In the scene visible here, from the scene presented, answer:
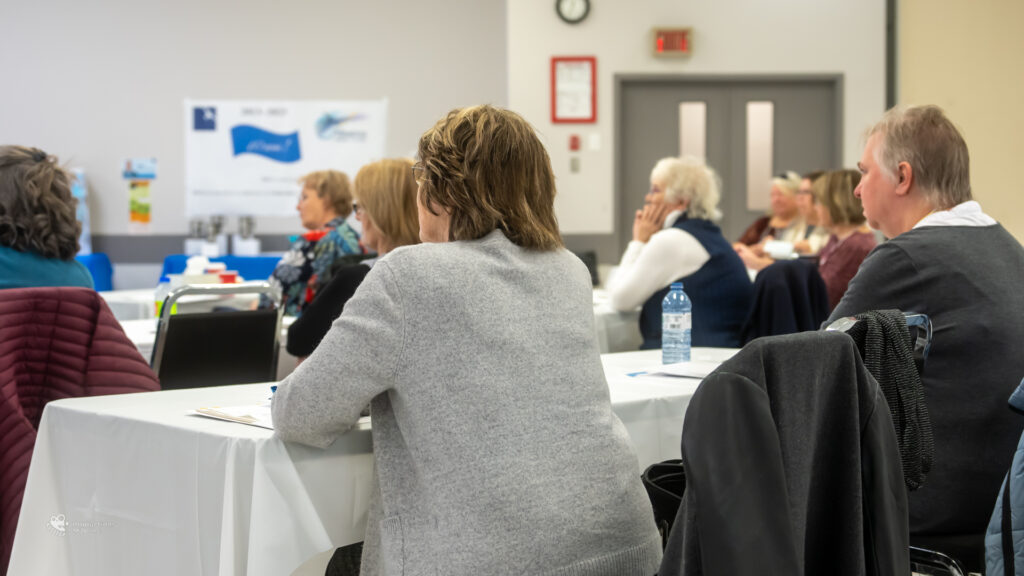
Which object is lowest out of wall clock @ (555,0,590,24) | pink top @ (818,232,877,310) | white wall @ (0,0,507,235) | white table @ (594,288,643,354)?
white table @ (594,288,643,354)

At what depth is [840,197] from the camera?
428 cm

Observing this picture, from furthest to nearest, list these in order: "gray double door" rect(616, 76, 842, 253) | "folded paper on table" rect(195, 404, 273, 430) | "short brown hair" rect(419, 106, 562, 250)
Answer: "gray double door" rect(616, 76, 842, 253) < "folded paper on table" rect(195, 404, 273, 430) < "short brown hair" rect(419, 106, 562, 250)

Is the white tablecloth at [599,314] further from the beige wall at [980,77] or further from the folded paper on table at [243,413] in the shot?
the beige wall at [980,77]

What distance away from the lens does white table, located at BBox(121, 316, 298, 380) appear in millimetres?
2902

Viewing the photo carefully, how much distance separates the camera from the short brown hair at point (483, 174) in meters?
1.48

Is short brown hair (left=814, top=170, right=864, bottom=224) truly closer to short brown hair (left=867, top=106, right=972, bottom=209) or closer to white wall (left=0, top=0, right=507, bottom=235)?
short brown hair (left=867, top=106, right=972, bottom=209)

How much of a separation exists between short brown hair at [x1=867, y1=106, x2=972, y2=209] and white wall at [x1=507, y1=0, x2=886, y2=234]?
5.08 metres

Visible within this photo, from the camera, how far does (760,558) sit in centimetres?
108

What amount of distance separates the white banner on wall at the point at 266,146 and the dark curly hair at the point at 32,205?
5094 mm

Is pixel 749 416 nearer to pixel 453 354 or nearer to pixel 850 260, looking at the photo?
pixel 453 354

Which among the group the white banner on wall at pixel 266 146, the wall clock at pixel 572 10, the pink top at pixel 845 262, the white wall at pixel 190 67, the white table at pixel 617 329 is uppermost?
the wall clock at pixel 572 10

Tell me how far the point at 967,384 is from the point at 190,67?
6842mm

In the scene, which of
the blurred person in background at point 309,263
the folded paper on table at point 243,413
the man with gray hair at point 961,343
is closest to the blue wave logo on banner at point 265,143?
the blurred person in background at point 309,263

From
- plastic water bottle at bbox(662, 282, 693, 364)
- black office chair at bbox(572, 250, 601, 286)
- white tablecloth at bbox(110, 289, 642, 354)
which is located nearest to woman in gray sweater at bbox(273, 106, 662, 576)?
plastic water bottle at bbox(662, 282, 693, 364)
